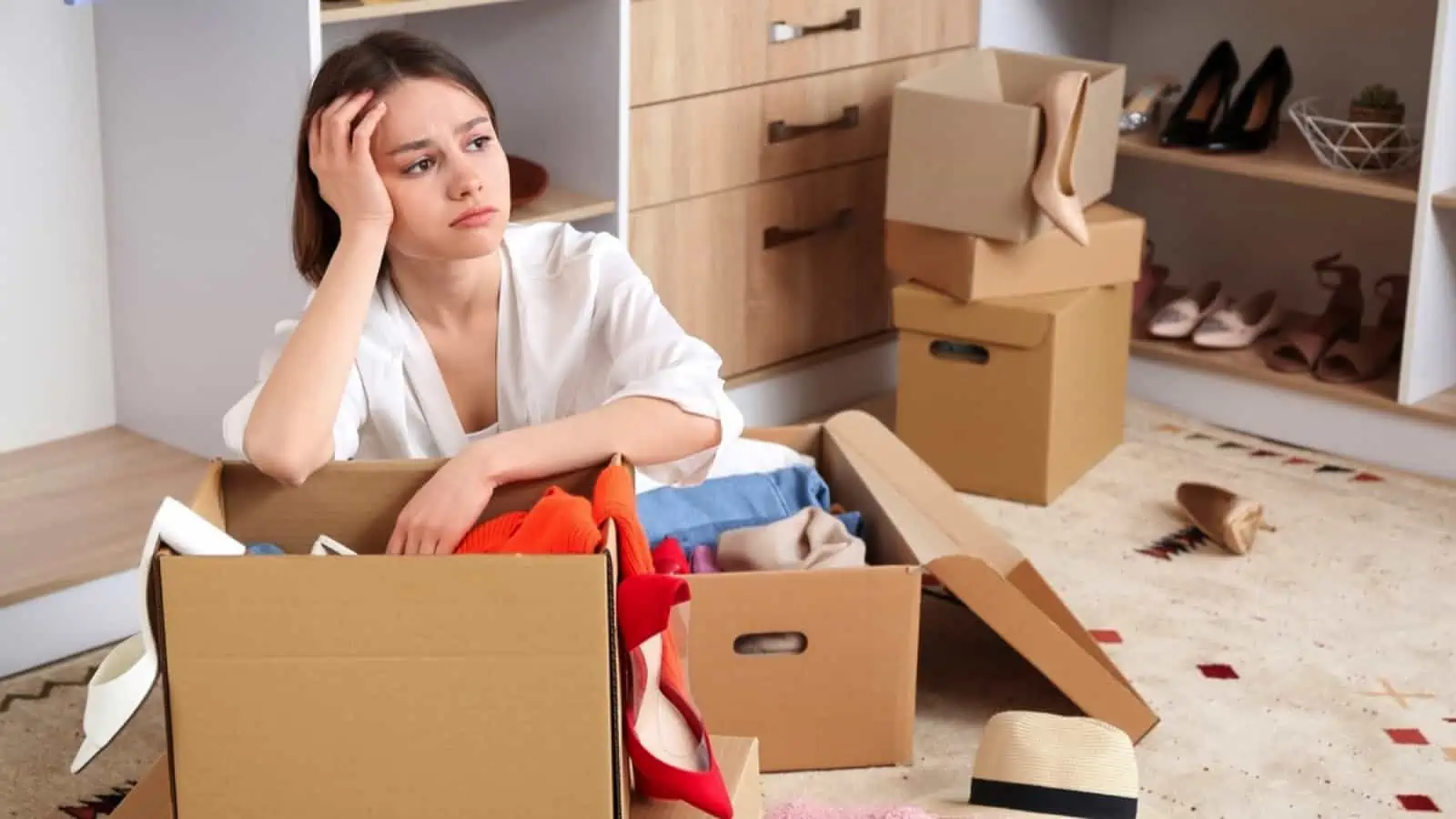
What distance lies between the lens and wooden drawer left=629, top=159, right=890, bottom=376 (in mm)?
2830

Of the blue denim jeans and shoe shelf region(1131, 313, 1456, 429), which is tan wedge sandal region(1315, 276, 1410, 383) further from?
the blue denim jeans

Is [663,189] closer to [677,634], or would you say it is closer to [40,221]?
[40,221]

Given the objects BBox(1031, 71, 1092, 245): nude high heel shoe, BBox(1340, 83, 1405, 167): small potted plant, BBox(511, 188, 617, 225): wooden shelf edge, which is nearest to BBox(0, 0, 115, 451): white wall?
BBox(511, 188, 617, 225): wooden shelf edge

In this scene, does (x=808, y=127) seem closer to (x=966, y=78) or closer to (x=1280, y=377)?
(x=966, y=78)

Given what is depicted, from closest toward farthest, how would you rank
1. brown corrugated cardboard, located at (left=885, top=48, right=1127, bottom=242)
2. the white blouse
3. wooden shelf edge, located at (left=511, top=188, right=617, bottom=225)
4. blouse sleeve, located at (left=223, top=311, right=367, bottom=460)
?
blouse sleeve, located at (left=223, top=311, right=367, bottom=460), the white blouse, wooden shelf edge, located at (left=511, top=188, right=617, bottom=225), brown corrugated cardboard, located at (left=885, top=48, right=1127, bottom=242)

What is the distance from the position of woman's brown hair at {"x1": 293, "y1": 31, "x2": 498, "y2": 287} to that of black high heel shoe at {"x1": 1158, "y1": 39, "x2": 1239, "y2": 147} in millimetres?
1903

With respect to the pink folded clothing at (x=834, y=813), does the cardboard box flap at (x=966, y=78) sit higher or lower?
higher

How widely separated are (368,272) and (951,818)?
2.75 ft

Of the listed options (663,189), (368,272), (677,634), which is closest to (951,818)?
(677,634)

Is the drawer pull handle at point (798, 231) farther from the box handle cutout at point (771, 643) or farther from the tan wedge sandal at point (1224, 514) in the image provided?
the box handle cutout at point (771, 643)

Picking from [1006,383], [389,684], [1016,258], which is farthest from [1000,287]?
[389,684]

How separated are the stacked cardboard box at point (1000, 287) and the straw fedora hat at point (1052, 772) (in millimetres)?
974

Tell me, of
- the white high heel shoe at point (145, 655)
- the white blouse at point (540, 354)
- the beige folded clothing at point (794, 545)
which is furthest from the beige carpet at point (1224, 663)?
the white high heel shoe at point (145, 655)

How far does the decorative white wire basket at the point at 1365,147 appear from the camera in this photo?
117 inches
